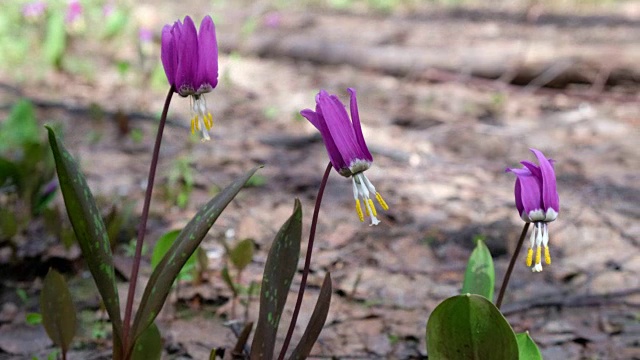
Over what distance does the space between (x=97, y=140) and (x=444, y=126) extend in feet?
6.57

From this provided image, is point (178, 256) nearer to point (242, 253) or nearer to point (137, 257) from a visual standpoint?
point (137, 257)

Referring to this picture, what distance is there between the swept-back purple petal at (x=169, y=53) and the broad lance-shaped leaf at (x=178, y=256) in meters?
0.25

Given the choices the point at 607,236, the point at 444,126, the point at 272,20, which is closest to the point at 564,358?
the point at 607,236

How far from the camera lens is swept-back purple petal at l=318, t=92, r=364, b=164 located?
52.2 inches

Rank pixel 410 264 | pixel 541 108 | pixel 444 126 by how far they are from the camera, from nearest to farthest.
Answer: pixel 410 264 → pixel 444 126 → pixel 541 108

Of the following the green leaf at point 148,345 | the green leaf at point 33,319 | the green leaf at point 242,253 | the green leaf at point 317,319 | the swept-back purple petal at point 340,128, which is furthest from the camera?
the green leaf at point 242,253

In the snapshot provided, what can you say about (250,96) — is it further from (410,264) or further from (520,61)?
(410,264)

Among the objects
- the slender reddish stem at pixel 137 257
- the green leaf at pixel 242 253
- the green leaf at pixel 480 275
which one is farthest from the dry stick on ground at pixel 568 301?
the slender reddish stem at pixel 137 257

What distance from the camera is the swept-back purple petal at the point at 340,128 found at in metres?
1.33

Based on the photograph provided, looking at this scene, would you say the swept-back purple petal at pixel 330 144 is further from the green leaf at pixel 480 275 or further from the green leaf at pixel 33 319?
the green leaf at pixel 33 319

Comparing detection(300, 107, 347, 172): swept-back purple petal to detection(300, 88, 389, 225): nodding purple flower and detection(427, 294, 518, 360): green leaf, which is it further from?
detection(427, 294, 518, 360): green leaf

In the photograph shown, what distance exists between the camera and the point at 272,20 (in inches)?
251

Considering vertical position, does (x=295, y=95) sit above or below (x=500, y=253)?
above

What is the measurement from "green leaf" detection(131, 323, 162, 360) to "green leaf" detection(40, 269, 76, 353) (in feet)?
0.69
